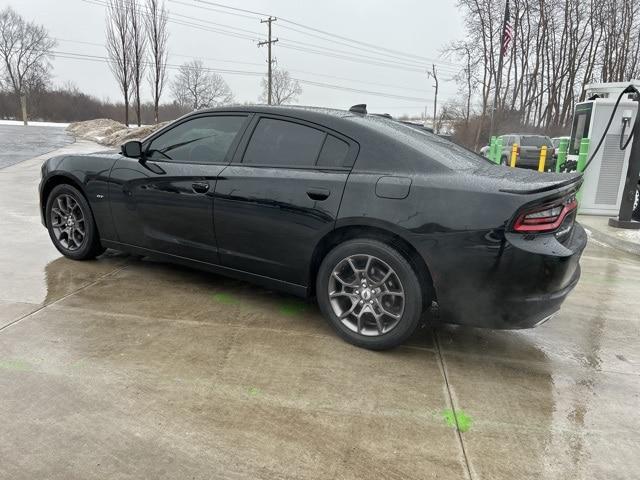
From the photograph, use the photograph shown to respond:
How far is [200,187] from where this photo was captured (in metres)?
3.85

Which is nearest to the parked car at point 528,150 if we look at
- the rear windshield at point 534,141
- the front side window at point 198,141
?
the rear windshield at point 534,141

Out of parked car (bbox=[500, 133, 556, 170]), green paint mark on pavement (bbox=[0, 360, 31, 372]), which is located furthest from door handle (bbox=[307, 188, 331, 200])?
parked car (bbox=[500, 133, 556, 170])

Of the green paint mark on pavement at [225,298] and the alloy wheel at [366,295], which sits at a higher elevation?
the alloy wheel at [366,295]

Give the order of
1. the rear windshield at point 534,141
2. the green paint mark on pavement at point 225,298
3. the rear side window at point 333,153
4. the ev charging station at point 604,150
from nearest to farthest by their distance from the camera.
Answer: the rear side window at point 333,153, the green paint mark on pavement at point 225,298, the ev charging station at point 604,150, the rear windshield at point 534,141

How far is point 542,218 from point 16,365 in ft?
10.4

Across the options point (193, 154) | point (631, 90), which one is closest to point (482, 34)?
point (631, 90)

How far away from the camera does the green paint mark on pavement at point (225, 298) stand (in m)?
4.05

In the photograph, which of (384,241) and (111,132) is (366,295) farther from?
(111,132)

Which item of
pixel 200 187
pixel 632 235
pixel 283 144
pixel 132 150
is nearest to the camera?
pixel 283 144

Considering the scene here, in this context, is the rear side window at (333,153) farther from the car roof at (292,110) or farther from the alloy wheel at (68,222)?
the alloy wheel at (68,222)

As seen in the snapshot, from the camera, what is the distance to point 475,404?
273 cm

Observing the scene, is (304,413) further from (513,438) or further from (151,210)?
(151,210)

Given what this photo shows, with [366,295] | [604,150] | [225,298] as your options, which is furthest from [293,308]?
[604,150]

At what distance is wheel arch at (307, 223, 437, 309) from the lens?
3105mm
